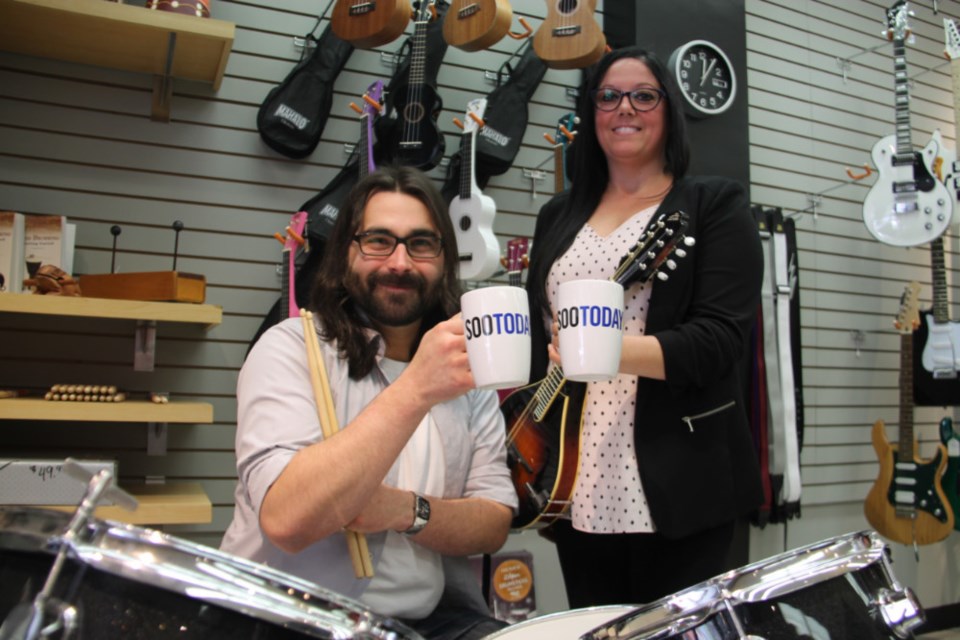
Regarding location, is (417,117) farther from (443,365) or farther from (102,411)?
(443,365)

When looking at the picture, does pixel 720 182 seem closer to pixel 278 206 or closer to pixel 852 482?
pixel 278 206

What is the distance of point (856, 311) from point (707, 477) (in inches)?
145

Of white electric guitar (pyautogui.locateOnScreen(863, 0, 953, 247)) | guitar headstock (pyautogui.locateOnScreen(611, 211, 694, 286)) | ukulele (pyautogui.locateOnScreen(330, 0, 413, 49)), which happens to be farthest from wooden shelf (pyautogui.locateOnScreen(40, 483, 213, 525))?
white electric guitar (pyautogui.locateOnScreen(863, 0, 953, 247))

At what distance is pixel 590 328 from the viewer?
3.01 ft

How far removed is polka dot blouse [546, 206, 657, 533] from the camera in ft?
5.12

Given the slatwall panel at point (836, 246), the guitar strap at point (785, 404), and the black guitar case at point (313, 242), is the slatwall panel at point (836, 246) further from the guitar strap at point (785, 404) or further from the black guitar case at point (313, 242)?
the black guitar case at point (313, 242)

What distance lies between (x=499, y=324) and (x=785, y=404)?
3.19 metres

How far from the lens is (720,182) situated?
5.52ft

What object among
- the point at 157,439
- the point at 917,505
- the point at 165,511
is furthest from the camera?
the point at 917,505

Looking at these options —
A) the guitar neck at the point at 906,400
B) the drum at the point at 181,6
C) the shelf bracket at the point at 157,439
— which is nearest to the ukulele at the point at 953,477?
the guitar neck at the point at 906,400

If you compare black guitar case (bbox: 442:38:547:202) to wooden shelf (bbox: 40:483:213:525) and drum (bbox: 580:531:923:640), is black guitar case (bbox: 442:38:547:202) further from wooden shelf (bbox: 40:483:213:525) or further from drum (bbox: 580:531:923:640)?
drum (bbox: 580:531:923:640)

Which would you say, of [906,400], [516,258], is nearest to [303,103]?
[516,258]

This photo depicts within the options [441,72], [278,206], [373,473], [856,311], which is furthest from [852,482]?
[373,473]

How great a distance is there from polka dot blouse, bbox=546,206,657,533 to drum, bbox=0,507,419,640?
92cm
